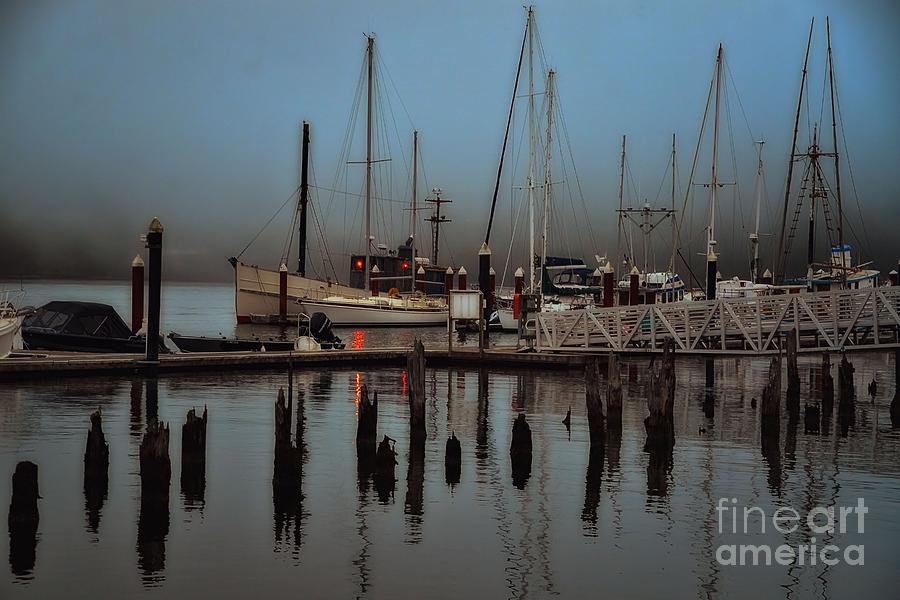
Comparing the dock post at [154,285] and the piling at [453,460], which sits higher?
the dock post at [154,285]

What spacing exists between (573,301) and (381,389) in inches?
1871

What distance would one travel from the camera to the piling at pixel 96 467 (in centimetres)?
1797

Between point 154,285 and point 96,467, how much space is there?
14886 millimetres

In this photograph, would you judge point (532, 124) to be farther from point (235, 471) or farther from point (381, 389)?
point (235, 471)

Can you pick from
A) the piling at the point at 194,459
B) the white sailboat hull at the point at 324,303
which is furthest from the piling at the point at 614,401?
the white sailboat hull at the point at 324,303

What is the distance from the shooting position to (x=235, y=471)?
20.8 metres

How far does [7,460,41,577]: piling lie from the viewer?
14922 millimetres

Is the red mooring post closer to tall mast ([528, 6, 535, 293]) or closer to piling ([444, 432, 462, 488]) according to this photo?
tall mast ([528, 6, 535, 293])

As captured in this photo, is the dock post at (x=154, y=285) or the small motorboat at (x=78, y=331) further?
the small motorboat at (x=78, y=331)

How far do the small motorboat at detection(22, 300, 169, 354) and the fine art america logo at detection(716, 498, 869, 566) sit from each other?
2687 centimetres

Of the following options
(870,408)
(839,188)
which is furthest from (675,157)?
(870,408)

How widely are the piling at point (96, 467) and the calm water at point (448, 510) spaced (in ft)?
0.80

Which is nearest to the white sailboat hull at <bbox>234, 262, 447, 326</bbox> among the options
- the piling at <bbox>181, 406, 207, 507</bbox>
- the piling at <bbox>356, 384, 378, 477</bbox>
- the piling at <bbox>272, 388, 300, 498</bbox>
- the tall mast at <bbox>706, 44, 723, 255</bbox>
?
the tall mast at <bbox>706, 44, 723, 255</bbox>

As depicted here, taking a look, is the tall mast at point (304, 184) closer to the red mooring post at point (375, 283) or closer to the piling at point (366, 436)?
the red mooring post at point (375, 283)
